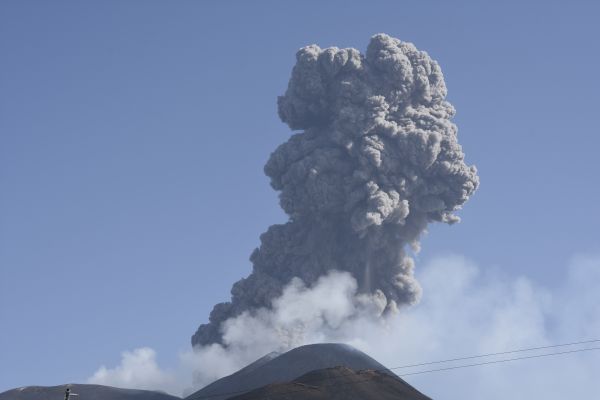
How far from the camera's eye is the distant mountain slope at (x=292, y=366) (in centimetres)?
10338

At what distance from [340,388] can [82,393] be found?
44310 millimetres

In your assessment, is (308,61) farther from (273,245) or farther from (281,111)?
(273,245)

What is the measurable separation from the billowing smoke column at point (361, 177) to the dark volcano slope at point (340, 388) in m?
38.8

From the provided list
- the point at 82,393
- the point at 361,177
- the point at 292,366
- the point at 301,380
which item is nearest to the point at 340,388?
the point at 301,380

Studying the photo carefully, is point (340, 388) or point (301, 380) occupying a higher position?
point (301, 380)

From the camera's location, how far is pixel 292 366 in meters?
105

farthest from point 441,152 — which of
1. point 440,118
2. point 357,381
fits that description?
point 357,381

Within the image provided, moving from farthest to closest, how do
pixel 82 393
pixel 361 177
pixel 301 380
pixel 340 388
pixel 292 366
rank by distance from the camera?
pixel 361 177, pixel 82 393, pixel 292 366, pixel 301 380, pixel 340 388

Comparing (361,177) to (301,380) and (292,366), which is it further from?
(301,380)

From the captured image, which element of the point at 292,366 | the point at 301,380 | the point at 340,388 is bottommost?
the point at 340,388

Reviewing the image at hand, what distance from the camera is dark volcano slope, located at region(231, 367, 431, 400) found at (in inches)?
2965

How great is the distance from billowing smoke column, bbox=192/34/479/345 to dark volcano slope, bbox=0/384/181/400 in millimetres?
14770

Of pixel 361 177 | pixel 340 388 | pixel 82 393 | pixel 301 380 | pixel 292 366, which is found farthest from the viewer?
pixel 361 177

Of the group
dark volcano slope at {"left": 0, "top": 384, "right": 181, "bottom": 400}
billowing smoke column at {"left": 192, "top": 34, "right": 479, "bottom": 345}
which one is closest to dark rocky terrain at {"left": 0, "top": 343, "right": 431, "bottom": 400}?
dark volcano slope at {"left": 0, "top": 384, "right": 181, "bottom": 400}
